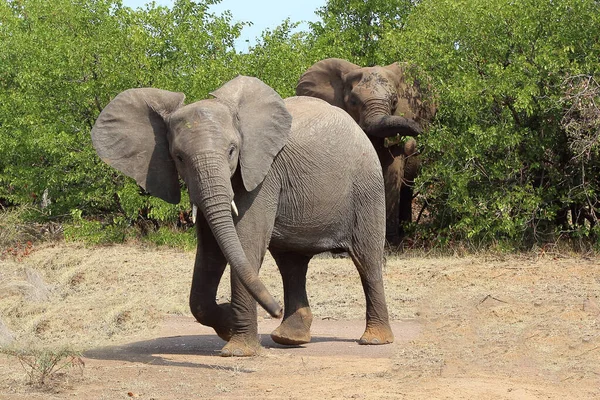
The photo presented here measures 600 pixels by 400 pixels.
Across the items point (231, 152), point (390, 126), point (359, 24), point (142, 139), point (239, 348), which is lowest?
point (239, 348)

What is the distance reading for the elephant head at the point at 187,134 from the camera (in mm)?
9008

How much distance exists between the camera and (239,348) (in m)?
9.53

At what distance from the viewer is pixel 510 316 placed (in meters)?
11.8

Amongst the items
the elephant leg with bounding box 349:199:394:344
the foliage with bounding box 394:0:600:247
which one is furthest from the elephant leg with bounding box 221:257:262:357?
the foliage with bounding box 394:0:600:247

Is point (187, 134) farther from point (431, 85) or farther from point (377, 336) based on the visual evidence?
point (431, 85)

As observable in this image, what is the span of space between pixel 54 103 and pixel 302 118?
10641 mm

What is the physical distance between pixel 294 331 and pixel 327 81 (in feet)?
29.1

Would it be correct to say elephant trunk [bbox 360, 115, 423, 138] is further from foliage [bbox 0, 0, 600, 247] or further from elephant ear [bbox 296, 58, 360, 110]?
elephant ear [bbox 296, 58, 360, 110]

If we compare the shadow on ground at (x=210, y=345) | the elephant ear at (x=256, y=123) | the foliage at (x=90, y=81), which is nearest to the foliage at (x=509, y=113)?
the foliage at (x=90, y=81)

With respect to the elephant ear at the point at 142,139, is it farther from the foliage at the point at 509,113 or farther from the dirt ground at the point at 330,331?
the foliage at the point at 509,113

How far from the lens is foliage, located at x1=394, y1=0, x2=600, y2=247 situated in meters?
16.5

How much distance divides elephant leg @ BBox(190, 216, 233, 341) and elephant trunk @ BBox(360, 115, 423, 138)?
8.03 metres

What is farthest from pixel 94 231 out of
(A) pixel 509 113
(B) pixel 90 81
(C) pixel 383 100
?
(A) pixel 509 113

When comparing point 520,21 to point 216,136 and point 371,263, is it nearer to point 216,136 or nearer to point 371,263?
point 371,263
